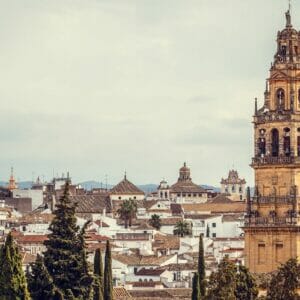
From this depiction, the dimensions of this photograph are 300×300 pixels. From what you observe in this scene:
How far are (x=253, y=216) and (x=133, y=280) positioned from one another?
54355 mm

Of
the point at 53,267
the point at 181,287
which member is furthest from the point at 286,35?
the point at 181,287

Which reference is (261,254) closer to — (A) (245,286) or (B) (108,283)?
(A) (245,286)

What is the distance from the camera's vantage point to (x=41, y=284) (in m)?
65.1

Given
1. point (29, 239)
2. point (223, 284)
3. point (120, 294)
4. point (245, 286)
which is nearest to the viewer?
point (223, 284)

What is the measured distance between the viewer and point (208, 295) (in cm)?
6681

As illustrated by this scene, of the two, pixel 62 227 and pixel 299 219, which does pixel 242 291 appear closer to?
pixel 62 227

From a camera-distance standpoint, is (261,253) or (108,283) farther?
(108,283)

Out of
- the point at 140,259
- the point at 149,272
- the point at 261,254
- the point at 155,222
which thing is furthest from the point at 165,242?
the point at 261,254

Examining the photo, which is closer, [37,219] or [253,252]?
[253,252]

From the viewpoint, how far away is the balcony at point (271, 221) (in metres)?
84.8

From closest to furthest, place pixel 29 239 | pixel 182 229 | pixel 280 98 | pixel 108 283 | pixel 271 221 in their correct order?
pixel 271 221, pixel 280 98, pixel 108 283, pixel 29 239, pixel 182 229

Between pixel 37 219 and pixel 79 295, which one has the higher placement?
pixel 37 219

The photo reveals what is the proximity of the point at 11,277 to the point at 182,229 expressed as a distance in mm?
126735

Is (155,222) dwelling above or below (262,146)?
above
